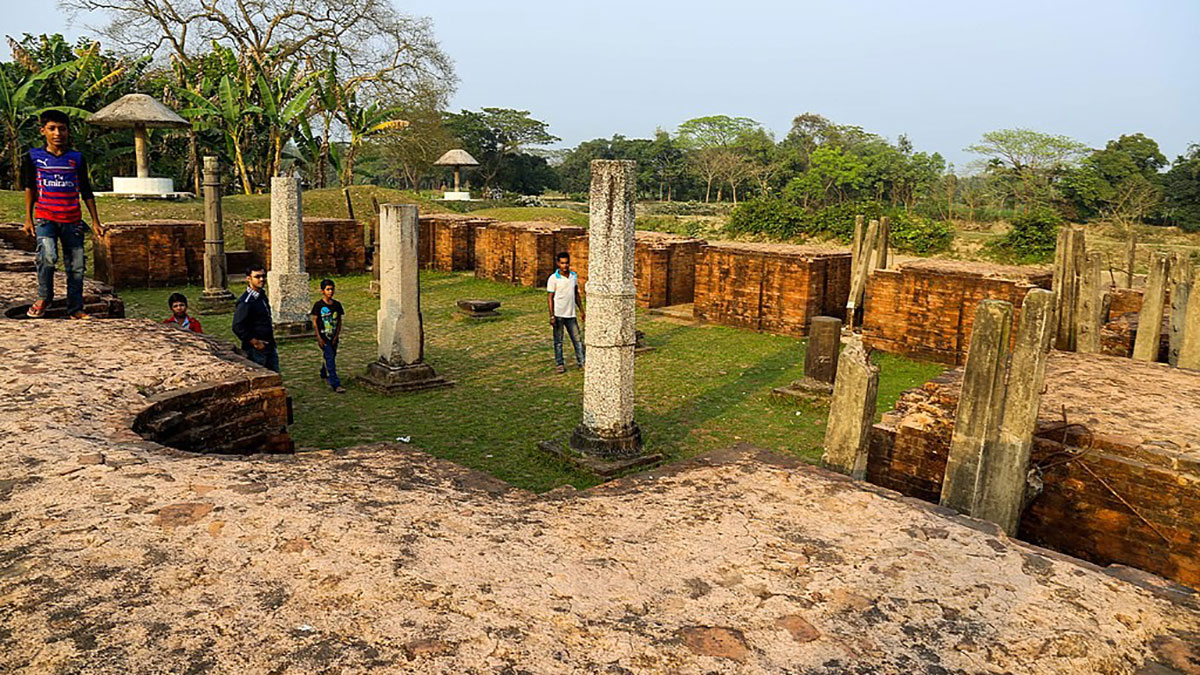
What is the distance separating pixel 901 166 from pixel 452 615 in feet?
152

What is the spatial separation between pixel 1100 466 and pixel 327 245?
48.4ft

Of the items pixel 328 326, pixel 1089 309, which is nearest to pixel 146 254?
pixel 328 326

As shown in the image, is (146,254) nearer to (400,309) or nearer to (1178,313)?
(400,309)

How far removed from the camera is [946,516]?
3.36m

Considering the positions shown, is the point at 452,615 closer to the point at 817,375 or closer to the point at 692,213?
the point at 817,375

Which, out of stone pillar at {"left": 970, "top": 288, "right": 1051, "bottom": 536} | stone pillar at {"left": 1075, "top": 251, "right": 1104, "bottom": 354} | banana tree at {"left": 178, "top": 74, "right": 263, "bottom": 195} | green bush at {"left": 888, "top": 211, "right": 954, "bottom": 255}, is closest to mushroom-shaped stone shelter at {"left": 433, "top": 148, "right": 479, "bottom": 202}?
banana tree at {"left": 178, "top": 74, "right": 263, "bottom": 195}

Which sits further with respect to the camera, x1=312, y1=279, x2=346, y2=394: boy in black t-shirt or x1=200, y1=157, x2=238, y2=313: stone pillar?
x1=200, y1=157, x2=238, y2=313: stone pillar

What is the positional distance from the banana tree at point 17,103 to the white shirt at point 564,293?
17754mm

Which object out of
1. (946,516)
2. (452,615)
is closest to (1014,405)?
(946,516)

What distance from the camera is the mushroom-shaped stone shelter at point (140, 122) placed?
17.9 metres

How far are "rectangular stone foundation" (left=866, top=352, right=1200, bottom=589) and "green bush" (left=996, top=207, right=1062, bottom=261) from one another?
19418 millimetres

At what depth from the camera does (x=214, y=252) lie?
39.7 feet

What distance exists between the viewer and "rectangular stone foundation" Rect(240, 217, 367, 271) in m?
15.8

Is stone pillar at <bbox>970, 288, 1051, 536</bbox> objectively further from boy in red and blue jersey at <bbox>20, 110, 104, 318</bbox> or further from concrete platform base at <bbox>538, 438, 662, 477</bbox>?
boy in red and blue jersey at <bbox>20, 110, 104, 318</bbox>
